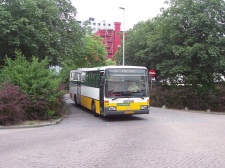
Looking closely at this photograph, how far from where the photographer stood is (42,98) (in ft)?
50.6

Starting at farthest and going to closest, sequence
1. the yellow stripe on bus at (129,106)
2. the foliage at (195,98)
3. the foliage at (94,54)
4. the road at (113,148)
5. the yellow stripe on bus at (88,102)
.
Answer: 1. the foliage at (94,54)
2. the foliage at (195,98)
3. the yellow stripe on bus at (88,102)
4. the yellow stripe on bus at (129,106)
5. the road at (113,148)

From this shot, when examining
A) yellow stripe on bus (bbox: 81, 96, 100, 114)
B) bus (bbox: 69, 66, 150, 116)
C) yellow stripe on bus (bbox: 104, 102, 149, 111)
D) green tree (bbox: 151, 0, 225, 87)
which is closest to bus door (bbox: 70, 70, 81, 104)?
yellow stripe on bus (bbox: 81, 96, 100, 114)

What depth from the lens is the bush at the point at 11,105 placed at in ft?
46.1

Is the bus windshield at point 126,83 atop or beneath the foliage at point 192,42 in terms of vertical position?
beneath

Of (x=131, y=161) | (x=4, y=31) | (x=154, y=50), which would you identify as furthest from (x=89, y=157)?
(x=154, y=50)

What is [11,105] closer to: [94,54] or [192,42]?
[192,42]

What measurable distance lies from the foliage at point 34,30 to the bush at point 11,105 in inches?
134

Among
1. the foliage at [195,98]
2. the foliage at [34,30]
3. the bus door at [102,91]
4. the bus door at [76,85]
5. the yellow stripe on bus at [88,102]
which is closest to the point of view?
the bus door at [102,91]

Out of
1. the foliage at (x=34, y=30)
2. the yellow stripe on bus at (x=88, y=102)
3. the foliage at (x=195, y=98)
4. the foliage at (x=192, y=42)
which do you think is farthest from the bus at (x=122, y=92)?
the foliage at (x=195, y=98)

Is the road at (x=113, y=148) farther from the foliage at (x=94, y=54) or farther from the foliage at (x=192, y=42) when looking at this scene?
the foliage at (x=94, y=54)

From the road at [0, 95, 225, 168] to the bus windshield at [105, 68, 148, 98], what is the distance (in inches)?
114

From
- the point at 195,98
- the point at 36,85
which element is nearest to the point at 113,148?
the point at 36,85

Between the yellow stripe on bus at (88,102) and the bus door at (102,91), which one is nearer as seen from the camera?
the bus door at (102,91)

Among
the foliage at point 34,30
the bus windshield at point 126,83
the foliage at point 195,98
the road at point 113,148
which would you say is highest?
the foliage at point 34,30
